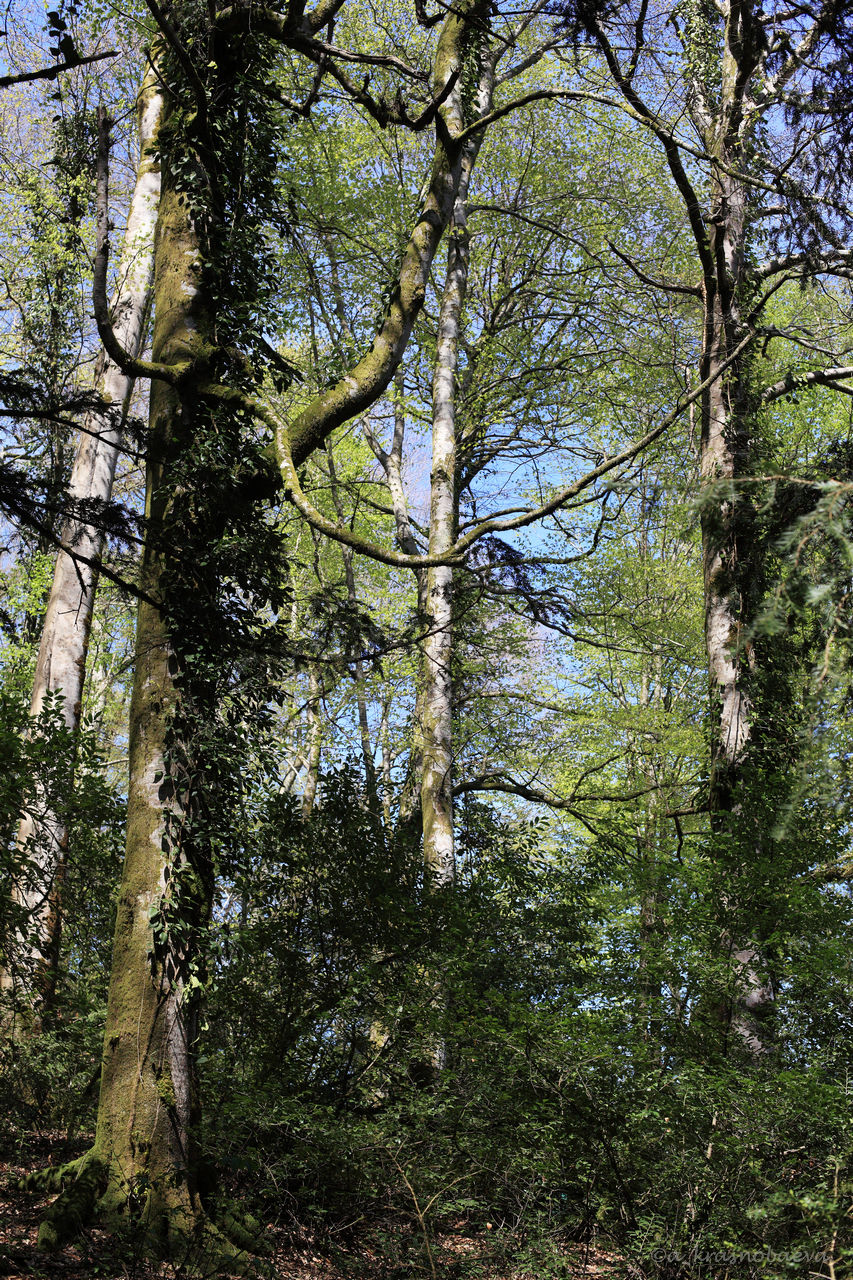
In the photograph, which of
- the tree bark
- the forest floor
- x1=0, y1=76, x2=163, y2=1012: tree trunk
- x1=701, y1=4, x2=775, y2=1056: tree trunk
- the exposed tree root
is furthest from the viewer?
x1=0, y1=76, x2=163, y2=1012: tree trunk

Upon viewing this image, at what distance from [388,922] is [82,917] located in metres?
2.58

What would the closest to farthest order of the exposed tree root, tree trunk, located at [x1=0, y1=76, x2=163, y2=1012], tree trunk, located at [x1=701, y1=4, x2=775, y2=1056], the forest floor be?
the forest floor
the exposed tree root
tree trunk, located at [x1=701, y1=4, x2=775, y2=1056]
tree trunk, located at [x1=0, y1=76, x2=163, y2=1012]

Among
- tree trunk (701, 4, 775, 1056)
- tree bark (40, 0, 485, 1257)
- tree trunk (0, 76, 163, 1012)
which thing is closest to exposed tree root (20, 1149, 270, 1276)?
tree bark (40, 0, 485, 1257)

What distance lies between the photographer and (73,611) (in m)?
8.64

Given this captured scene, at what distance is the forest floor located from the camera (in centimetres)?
431

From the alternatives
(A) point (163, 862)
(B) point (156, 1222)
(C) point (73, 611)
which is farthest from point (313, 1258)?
(C) point (73, 611)

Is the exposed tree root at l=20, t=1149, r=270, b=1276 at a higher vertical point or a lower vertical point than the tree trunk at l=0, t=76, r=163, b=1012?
lower

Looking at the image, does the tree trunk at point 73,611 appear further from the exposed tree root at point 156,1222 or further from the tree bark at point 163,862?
the exposed tree root at point 156,1222

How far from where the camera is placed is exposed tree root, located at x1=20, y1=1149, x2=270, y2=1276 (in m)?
4.59

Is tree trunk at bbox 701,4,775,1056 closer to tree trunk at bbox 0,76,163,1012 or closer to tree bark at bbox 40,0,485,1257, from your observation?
tree bark at bbox 40,0,485,1257

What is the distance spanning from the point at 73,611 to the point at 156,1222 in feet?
17.4

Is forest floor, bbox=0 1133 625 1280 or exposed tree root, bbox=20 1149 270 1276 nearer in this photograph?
forest floor, bbox=0 1133 625 1280

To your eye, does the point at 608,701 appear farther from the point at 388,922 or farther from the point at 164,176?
the point at 164,176

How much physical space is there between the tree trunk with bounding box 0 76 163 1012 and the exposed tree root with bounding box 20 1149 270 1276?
6.56ft
